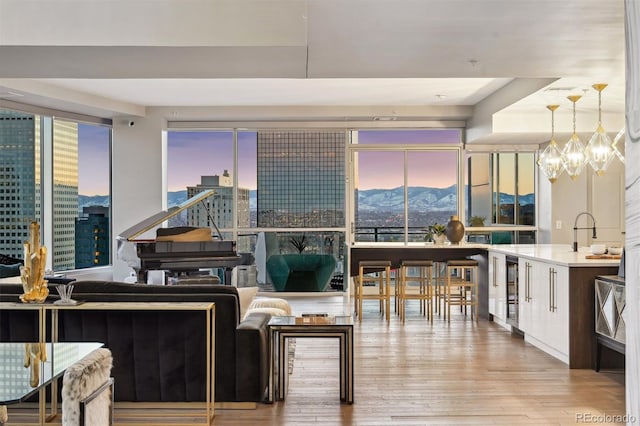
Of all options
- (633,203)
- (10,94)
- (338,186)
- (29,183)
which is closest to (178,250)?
(29,183)

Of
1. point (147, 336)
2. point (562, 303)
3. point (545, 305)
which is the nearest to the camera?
point (147, 336)

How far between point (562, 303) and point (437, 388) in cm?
142

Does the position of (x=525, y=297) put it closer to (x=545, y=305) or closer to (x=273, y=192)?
(x=545, y=305)

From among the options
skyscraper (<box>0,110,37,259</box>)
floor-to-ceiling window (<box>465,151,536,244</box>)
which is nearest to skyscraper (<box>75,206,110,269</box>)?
skyscraper (<box>0,110,37,259</box>)

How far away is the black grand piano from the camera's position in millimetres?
6543

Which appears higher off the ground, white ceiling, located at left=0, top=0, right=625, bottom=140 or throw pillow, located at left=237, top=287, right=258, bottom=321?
white ceiling, located at left=0, top=0, right=625, bottom=140

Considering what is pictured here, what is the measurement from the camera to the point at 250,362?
391cm

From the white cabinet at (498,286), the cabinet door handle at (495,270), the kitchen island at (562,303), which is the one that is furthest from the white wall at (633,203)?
the cabinet door handle at (495,270)

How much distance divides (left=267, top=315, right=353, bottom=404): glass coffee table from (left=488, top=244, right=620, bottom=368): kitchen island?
6.66 ft

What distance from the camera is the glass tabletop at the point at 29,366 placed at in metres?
2.10

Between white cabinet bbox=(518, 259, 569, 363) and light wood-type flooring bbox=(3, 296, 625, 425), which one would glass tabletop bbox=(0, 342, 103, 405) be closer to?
light wood-type flooring bbox=(3, 296, 625, 425)

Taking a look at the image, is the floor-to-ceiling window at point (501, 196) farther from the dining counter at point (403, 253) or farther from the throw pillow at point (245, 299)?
the throw pillow at point (245, 299)

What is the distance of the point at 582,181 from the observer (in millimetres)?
9117

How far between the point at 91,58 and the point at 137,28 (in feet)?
2.35
